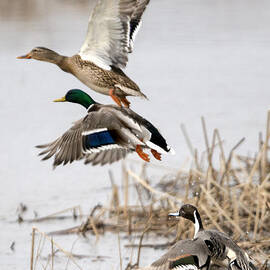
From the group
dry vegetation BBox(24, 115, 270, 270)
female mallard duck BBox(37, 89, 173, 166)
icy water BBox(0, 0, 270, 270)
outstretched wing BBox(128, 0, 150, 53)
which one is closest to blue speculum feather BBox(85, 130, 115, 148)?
female mallard duck BBox(37, 89, 173, 166)

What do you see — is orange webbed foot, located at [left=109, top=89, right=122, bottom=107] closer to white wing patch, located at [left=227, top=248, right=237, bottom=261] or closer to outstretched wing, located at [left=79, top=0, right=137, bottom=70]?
outstretched wing, located at [left=79, top=0, right=137, bottom=70]

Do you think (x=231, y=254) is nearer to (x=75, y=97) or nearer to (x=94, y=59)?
(x=75, y=97)

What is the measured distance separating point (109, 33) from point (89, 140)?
25.7 inches

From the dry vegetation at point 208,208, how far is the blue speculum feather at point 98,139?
149 centimetres

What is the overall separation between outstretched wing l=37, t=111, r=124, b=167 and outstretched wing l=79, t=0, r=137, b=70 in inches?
13.1

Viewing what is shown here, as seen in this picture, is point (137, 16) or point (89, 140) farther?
point (137, 16)

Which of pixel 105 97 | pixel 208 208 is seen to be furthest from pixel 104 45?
pixel 105 97

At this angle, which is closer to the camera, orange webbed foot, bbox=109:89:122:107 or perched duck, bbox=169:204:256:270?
orange webbed foot, bbox=109:89:122:107

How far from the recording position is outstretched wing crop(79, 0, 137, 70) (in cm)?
446

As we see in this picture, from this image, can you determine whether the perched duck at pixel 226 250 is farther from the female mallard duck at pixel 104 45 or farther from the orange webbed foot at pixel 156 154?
the female mallard duck at pixel 104 45

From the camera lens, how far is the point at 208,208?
21.4 ft

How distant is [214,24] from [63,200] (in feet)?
25.8

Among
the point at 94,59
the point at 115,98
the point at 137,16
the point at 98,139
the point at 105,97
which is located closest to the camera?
the point at 115,98

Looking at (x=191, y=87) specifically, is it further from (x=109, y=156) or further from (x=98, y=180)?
(x=109, y=156)
